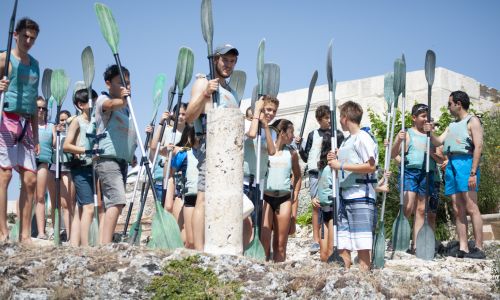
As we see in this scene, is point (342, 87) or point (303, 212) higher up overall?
point (342, 87)

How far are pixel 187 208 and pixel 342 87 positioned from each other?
24.8ft

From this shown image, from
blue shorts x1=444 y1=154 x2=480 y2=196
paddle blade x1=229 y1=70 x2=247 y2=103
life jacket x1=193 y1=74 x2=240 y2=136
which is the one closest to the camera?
life jacket x1=193 y1=74 x2=240 y2=136

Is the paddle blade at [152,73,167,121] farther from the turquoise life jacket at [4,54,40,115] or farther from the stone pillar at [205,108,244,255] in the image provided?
the stone pillar at [205,108,244,255]

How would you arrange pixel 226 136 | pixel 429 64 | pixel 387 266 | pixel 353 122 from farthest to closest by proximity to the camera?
pixel 429 64 < pixel 387 266 < pixel 353 122 < pixel 226 136

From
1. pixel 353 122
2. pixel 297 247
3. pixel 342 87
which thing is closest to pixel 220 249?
pixel 353 122

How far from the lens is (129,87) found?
6.91m

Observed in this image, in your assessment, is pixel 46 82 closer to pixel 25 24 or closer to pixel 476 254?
pixel 25 24

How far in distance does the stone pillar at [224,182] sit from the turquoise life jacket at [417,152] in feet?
10.3

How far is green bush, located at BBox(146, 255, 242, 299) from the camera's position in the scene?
16.0 feet

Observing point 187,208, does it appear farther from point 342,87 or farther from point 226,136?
point 342,87

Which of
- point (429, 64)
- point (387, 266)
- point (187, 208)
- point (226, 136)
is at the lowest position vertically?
point (387, 266)

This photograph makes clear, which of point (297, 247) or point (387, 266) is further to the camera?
point (297, 247)

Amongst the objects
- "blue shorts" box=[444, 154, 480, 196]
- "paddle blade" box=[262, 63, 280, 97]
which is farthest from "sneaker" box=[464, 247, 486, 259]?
"paddle blade" box=[262, 63, 280, 97]

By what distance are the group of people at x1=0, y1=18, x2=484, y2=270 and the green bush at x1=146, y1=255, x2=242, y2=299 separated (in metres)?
0.90
